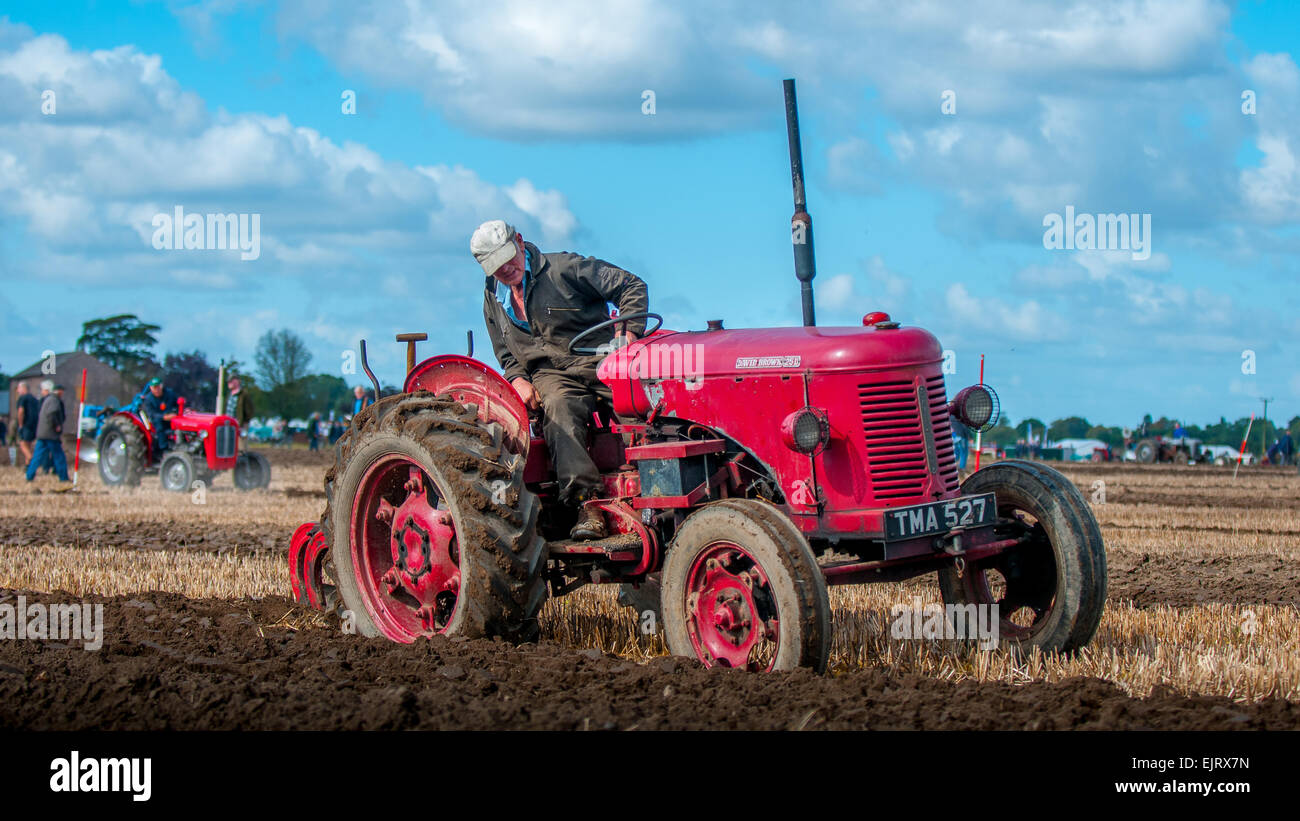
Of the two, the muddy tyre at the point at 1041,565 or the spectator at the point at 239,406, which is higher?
the spectator at the point at 239,406

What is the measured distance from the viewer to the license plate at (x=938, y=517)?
5215mm

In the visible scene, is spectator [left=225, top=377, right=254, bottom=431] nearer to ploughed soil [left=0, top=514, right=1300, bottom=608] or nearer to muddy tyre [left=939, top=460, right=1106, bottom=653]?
ploughed soil [left=0, top=514, right=1300, bottom=608]

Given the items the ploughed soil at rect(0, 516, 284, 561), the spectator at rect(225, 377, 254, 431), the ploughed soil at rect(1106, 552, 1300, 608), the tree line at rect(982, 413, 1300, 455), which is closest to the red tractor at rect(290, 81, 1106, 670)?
the ploughed soil at rect(1106, 552, 1300, 608)

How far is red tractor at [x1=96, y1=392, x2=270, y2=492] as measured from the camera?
18062 millimetres

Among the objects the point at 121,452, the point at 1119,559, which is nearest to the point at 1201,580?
the point at 1119,559

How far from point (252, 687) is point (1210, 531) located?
11631mm

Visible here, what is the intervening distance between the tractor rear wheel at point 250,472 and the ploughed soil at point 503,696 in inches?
532

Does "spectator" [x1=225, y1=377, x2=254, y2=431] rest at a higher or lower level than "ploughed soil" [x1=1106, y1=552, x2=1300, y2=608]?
higher

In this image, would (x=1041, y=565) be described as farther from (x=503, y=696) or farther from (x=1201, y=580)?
(x=1201, y=580)

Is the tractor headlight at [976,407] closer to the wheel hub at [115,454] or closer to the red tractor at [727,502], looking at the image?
the red tractor at [727,502]

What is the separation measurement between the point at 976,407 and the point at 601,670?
2085mm

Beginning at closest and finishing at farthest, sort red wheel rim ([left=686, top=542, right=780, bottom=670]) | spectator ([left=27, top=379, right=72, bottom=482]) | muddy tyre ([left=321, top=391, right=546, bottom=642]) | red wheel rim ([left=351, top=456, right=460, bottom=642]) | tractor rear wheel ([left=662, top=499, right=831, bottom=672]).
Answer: tractor rear wheel ([left=662, top=499, right=831, bottom=672]) → red wheel rim ([left=686, top=542, right=780, bottom=670]) → muddy tyre ([left=321, top=391, right=546, bottom=642]) → red wheel rim ([left=351, top=456, right=460, bottom=642]) → spectator ([left=27, top=379, right=72, bottom=482])

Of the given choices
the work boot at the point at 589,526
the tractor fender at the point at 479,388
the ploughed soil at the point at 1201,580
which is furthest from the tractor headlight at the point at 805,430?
the ploughed soil at the point at 1201,580
